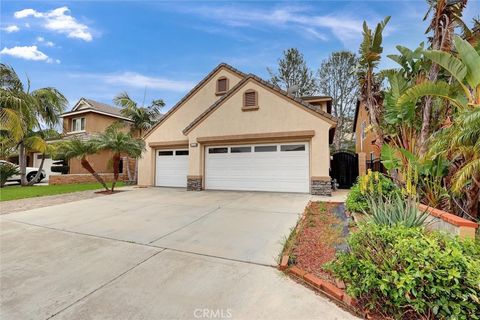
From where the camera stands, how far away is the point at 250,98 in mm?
12461

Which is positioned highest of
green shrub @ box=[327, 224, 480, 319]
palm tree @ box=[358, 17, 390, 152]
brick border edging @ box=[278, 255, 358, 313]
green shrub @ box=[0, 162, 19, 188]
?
palm tree @ box=[358, 17, 390, 152]

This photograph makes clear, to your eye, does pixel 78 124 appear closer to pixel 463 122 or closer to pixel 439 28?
pixel 439 28

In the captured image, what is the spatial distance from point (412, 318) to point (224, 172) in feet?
35.7

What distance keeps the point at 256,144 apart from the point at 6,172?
17970 mm

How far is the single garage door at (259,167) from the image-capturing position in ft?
38.0

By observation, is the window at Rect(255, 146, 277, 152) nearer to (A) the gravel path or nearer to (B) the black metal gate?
(B) the black metal gate

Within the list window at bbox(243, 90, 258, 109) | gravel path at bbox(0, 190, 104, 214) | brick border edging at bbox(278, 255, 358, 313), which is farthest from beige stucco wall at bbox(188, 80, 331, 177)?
brick border edging at bbox(278, 255, 358, 313)

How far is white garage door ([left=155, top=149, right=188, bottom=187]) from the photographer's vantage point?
1489 cm

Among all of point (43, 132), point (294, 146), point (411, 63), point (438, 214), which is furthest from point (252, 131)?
point (43, 132)

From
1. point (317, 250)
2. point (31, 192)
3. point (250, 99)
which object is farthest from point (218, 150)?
point (31, 192)

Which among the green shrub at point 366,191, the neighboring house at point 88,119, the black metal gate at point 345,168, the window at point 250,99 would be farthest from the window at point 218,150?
the neighboring house at point 88,119

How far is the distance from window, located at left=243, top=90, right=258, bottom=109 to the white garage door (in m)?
5.22

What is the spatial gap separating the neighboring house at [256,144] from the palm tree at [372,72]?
8.36 feet

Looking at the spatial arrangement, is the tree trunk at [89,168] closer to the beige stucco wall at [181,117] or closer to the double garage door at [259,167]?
the beige stucco wall at [181,117]
